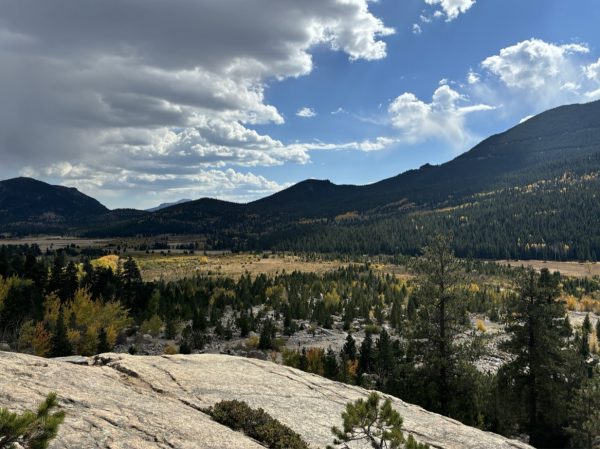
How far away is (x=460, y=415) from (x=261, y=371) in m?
16.7

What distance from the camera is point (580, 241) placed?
630 feet

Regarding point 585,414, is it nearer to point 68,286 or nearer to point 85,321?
point 85,321

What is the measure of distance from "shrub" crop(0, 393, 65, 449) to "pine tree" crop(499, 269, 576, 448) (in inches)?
1191

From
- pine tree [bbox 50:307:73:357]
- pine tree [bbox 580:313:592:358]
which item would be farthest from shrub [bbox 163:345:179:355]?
pine tree [bbox 580:313:592:358]

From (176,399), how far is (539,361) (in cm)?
2609

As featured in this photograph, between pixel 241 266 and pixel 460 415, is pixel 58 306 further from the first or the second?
pixel 241 266

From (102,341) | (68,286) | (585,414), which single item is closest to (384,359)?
(585,414)

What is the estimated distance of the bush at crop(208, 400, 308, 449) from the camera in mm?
13195

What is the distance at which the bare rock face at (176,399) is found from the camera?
37.9ft

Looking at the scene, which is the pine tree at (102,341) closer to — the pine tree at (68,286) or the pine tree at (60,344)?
the pine tree at (60,344)

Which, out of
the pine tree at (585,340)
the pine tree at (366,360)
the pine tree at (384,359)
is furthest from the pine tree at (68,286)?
the pine tree at (585,340)

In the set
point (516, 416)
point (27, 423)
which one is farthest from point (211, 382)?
point (516, 416)

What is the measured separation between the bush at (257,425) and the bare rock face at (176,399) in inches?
18.4

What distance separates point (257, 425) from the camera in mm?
13945
